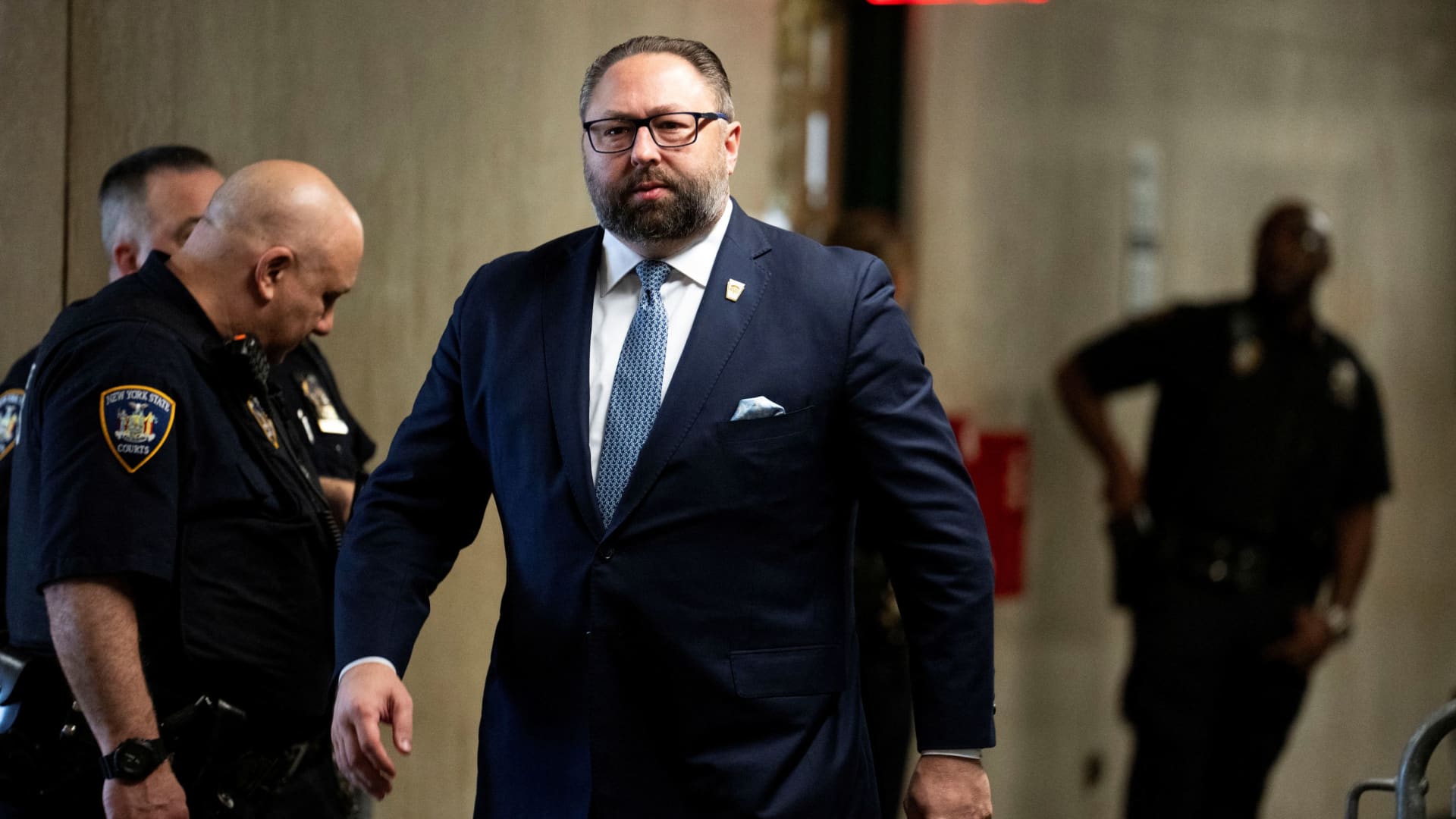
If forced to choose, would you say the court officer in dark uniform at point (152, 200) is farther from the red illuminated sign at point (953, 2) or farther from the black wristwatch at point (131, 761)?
the red illuminated sign at point (953, 2)

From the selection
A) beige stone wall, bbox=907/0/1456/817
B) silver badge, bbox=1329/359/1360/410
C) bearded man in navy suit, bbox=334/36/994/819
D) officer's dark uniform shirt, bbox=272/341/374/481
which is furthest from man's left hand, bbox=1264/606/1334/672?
officer's dark uniform shirt, bbox=272/341/374/481

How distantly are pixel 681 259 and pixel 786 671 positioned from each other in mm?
511

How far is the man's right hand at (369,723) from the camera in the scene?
5.22 feet

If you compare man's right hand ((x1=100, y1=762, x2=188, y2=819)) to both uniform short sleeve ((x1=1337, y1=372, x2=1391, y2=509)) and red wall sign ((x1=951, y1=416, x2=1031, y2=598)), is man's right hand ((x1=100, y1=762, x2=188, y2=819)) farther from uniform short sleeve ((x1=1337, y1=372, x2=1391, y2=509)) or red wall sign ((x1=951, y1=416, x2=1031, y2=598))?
uniform short sleeve ((x1=1337, y1=372, x2=1391, y2=509))

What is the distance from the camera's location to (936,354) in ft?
13.1

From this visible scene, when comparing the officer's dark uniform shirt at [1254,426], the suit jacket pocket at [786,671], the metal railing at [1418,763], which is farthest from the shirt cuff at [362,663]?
the officer's dark uniform shirt at [1254,426]

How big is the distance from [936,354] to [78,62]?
90.3 inches

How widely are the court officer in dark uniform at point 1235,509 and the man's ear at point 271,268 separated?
2.48 meters

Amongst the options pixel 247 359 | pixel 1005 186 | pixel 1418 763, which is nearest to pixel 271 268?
pixel 247 359

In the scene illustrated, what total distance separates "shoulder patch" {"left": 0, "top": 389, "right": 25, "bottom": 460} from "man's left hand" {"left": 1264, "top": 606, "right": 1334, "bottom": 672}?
2.96m

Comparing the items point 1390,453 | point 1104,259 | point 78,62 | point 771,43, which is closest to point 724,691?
point 78,62

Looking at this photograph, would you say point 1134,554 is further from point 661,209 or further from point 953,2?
point 661,209

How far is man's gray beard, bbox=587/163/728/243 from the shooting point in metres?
1.75

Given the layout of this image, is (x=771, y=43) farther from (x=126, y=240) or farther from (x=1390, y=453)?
(x=1390, y=453)
